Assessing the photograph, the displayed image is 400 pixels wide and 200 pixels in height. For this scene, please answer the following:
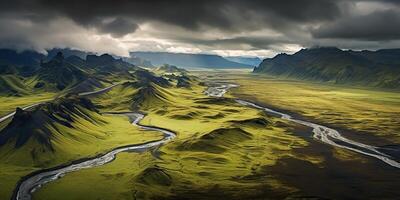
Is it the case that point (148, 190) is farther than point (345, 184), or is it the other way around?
point (345, 184)

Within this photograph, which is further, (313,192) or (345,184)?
(345,184)

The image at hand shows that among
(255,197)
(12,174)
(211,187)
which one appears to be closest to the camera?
(255,197)

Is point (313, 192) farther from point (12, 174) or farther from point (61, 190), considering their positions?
point (12, 174)

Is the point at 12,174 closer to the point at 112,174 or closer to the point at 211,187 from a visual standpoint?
the point at 112,174

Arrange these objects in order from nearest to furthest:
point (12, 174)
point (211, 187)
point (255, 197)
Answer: point (255, 197) → point (211, 187) → point (12, 174)

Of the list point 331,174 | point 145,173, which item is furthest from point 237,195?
point 331,174

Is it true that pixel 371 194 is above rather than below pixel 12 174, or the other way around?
above

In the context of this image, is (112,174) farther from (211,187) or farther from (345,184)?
(345,184)

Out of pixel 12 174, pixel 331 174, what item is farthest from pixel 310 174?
pixel 12 174

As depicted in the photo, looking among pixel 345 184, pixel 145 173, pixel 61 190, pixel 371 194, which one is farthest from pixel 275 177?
pixel 61 190
